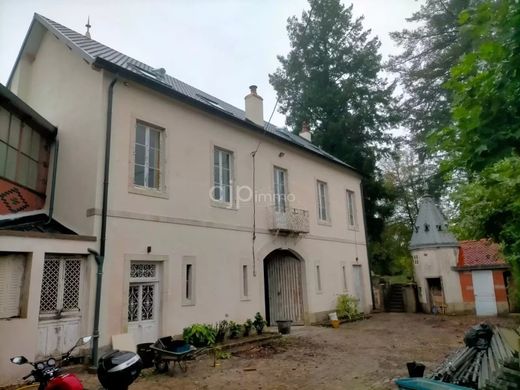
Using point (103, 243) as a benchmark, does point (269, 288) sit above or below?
below

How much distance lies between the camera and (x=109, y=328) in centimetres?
766

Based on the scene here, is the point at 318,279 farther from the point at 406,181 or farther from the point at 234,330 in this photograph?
the point at 406,181

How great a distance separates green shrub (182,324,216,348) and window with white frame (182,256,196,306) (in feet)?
2.14

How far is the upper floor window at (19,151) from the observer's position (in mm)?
8195

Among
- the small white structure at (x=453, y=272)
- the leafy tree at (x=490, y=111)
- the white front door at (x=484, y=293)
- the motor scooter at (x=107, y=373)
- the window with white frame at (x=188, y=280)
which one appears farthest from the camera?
the small white structure at (x=453, y=272)

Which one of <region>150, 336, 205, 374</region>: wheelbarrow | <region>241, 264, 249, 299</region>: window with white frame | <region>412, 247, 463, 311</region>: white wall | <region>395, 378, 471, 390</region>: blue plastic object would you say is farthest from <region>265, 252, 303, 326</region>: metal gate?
<region>395, 378, 471, 390</region>: blue plastic object

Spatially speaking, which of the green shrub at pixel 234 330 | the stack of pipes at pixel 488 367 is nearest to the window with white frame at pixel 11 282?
the green shrub at pixel 234 330

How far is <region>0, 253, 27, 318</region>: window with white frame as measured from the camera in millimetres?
6398

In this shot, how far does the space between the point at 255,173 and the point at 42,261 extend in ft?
23.3

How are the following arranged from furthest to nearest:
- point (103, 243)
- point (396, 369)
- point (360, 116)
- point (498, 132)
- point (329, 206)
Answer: point (360, 116) → point (329, 206) → point (103, 243) → point (396, 369) → point (498, 132)

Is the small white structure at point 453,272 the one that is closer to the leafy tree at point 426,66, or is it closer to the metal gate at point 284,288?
the leafy tree at point 426,66

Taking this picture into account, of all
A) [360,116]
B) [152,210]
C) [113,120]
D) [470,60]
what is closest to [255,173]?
[152,210]

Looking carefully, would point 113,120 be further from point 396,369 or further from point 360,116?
point 360,116

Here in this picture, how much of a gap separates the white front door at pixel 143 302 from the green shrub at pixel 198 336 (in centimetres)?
72
